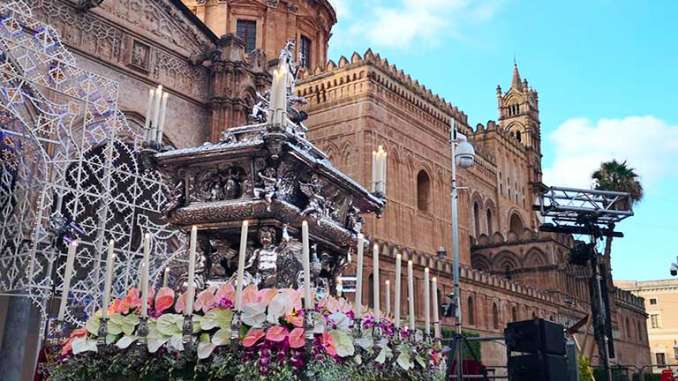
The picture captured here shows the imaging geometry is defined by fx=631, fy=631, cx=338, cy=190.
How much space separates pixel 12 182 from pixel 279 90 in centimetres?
1232

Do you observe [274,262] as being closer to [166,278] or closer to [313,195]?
[313,195]

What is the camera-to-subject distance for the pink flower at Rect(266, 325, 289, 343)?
4.31 metres

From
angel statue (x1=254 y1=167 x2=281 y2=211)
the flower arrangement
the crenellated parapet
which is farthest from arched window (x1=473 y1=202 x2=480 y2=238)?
the flower arrangement

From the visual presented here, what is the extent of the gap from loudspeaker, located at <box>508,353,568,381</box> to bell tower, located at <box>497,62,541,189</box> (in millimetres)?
55568

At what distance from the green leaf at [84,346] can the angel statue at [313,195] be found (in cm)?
208

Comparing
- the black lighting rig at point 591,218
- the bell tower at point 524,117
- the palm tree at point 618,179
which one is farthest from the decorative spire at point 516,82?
the black lighting rig at point 591,218

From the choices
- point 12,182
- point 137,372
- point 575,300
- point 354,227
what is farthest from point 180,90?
point 575,300

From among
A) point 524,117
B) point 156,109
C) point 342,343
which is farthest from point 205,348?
point 524,117

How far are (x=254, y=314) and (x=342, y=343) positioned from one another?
673mm

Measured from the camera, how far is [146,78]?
19.6 metres

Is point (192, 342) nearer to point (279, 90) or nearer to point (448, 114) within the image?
point (279, 90)

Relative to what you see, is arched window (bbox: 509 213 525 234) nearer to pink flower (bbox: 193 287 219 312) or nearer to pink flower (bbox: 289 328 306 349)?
pink flower (bbox: 193 287 219 312)

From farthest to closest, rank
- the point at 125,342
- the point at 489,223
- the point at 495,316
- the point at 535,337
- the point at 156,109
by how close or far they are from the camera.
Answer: the point at 489,223 → the point at 495,316 → the point at 156,109 → the point at 535,337 → the point at 125,342

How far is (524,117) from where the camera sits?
6412 centimetres
